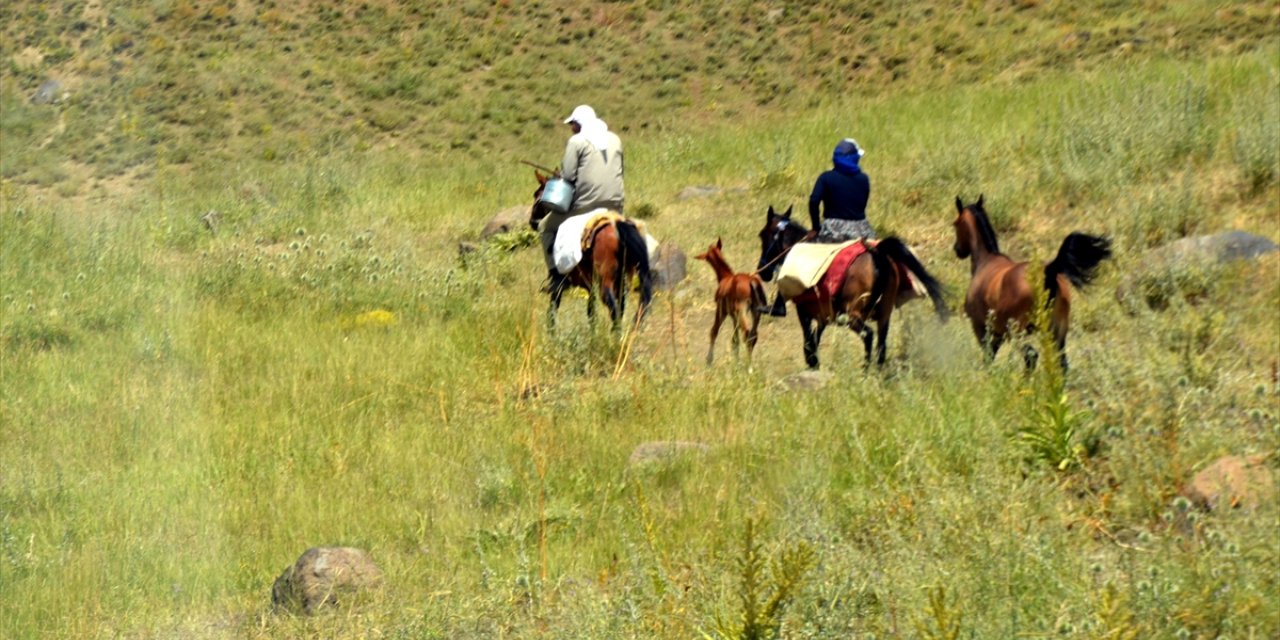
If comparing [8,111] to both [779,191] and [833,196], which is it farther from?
[833,196]

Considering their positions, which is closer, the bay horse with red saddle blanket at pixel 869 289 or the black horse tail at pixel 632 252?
the bay horse with red saddle blanket at pixel 869 289

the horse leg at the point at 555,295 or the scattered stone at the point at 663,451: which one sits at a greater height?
the scattered stone at the point at 663,451

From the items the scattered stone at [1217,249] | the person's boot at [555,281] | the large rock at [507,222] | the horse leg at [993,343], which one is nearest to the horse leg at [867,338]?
the horse leg at [993,343]

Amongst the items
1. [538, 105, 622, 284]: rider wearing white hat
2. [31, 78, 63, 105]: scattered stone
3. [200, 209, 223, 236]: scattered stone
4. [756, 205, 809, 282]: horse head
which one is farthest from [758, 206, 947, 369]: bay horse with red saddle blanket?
[31, 78, 63, 105]: scattered stone

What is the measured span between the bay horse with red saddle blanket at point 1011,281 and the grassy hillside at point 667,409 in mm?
348

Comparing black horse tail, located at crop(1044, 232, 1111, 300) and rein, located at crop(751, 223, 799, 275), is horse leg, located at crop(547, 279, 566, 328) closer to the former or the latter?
rein, located at crop(751, 223, 799, 275)

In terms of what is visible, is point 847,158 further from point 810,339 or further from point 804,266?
point 810,339

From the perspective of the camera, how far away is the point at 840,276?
1138 centimetres

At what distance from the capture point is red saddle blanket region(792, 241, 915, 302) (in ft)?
37.3

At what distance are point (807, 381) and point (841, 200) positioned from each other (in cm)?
249

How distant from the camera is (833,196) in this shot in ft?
40.7

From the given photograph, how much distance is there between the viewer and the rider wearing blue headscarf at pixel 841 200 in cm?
1238

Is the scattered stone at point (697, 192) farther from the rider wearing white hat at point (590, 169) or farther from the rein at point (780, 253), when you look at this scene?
the rein at point (780, 253)

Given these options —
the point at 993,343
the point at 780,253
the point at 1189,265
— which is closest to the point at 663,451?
the point at 993,343
